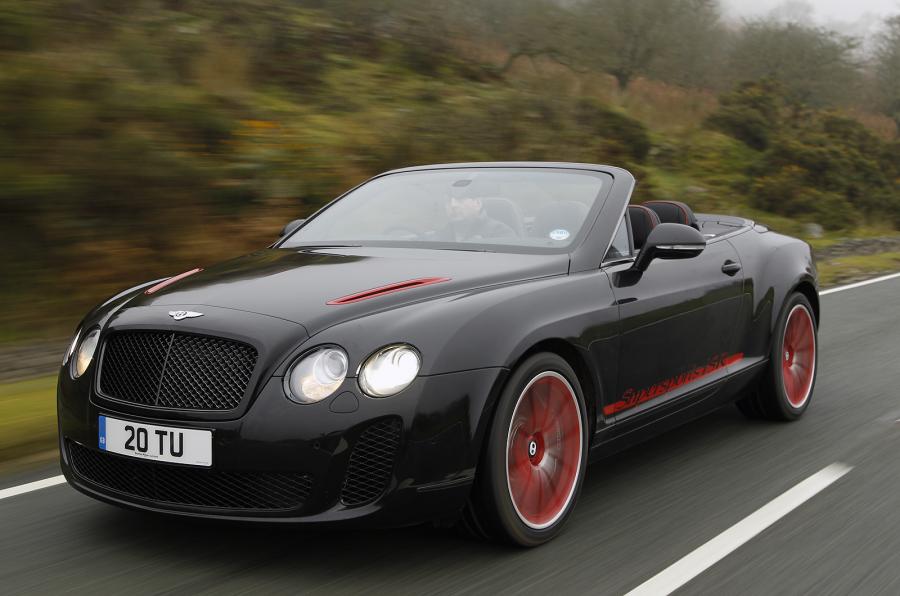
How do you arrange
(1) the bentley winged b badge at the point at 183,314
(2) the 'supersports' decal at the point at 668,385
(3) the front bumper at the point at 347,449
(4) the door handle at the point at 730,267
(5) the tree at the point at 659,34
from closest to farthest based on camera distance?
(3) the front bumper at the point at 347,449 < (1) the bentley winged b badge at the point at 183,314 < (2) the 'supersports' decal at the point at 668,385 < (4) the door handle at the point at 730,267 < (5) the tree at the point at 659,34

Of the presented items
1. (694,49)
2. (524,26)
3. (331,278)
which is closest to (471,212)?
(331,278)

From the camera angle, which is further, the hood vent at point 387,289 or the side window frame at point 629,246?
the side window frame at point 629,246

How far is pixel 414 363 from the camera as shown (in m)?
3.48

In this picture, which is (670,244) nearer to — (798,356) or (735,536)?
(735,536)

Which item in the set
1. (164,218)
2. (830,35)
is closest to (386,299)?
(164,218)

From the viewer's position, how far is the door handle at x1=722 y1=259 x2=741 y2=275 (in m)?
5.42

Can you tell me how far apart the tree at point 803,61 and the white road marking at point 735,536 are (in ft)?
114

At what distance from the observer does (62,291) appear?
876cm

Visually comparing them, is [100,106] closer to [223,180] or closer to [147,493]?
[223,180]

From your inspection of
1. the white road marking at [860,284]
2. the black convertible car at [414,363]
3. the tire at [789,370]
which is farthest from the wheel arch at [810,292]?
the white road marking at [860,284]

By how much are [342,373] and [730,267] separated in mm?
2741

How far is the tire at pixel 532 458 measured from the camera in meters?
3.70

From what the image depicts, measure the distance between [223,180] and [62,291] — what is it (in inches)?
92.7

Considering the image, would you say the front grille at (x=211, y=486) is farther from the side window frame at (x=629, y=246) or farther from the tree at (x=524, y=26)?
the tree at (x=524, y=26)
